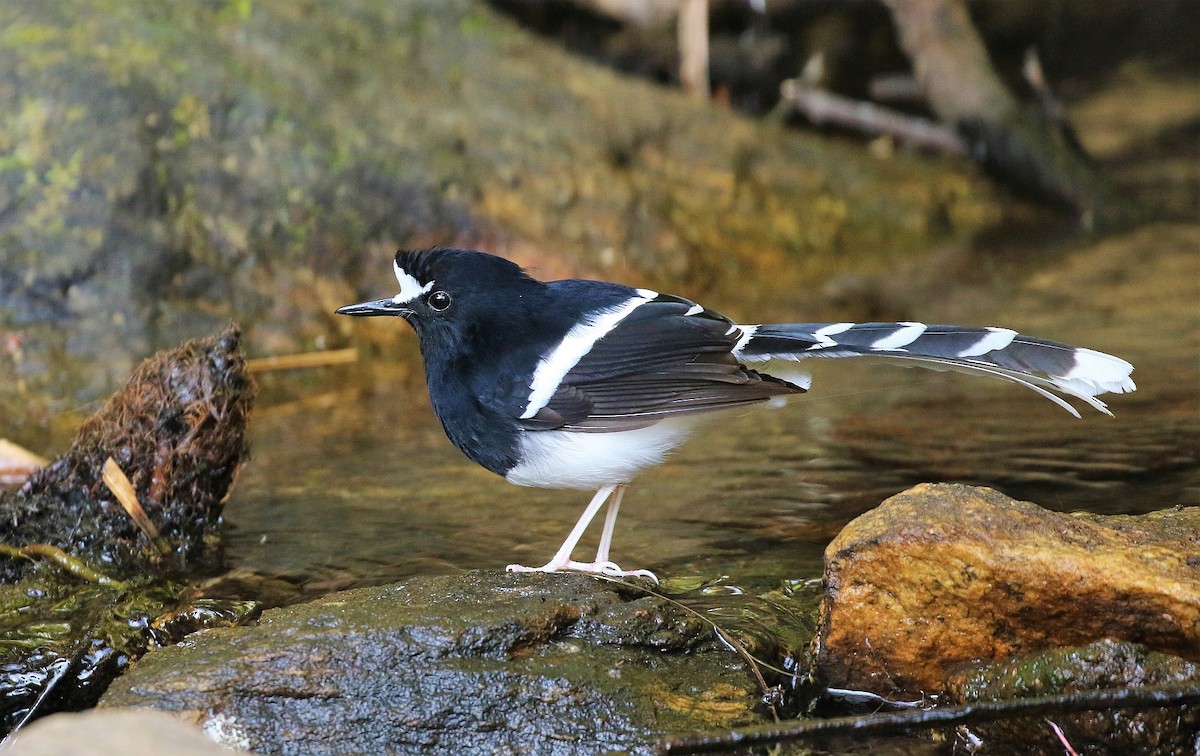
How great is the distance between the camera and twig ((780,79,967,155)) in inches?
412

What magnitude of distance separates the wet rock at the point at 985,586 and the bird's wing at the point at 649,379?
2.48 ft

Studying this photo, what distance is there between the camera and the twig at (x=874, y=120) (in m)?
10.5

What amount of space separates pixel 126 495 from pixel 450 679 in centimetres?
175

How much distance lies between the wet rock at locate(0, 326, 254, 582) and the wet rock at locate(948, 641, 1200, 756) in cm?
266

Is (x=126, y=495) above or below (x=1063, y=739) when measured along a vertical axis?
above

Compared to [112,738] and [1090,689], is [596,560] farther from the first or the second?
[112,738]

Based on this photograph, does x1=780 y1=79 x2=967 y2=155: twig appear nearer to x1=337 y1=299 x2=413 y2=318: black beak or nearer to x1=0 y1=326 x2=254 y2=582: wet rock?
x1=337 y1=299 x2=413 y2=318: black beak

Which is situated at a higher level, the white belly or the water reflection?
the white belly

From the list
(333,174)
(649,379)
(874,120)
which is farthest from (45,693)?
(874,120)

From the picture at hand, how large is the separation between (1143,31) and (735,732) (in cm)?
1351

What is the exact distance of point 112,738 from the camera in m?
2.53

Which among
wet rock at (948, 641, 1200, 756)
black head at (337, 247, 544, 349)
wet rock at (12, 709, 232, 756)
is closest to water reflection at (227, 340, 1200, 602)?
black head at (337, 247, 544, 349)

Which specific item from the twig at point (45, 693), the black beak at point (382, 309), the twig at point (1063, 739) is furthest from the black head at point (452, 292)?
the twig at point (1063, 739)

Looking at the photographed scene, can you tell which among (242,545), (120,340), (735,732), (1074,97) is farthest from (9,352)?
(1074,97)
